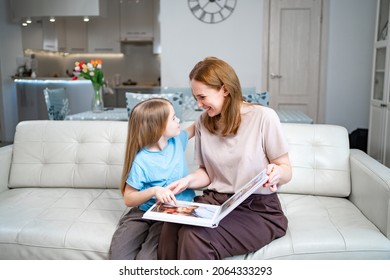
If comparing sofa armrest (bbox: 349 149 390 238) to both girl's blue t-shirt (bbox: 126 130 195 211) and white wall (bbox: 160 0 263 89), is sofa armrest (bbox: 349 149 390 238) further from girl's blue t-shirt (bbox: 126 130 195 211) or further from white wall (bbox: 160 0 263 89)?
white wall (bbox: 160 0 263 89)

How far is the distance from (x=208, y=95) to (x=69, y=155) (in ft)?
3.78

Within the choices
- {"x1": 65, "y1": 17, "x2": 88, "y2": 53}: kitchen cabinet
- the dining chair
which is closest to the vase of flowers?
the dining chair

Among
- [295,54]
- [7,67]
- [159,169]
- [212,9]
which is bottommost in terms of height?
[159,169]

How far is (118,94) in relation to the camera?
23.4 ft

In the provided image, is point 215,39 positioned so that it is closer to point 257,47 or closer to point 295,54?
point 257,47

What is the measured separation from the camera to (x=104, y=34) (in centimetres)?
734

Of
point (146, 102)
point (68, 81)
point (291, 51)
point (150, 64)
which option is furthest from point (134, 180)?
point (150, 64)

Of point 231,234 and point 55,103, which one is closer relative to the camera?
point 231,234

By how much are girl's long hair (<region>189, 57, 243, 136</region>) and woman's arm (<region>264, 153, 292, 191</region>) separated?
0.21m

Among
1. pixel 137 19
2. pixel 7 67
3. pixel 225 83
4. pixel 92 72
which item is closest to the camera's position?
pixel 225 83

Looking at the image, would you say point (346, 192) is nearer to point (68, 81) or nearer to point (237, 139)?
point (237, 139)

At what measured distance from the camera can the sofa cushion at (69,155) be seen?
232cm

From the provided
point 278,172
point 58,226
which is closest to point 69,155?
point 58,226

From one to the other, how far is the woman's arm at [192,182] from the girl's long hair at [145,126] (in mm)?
207
